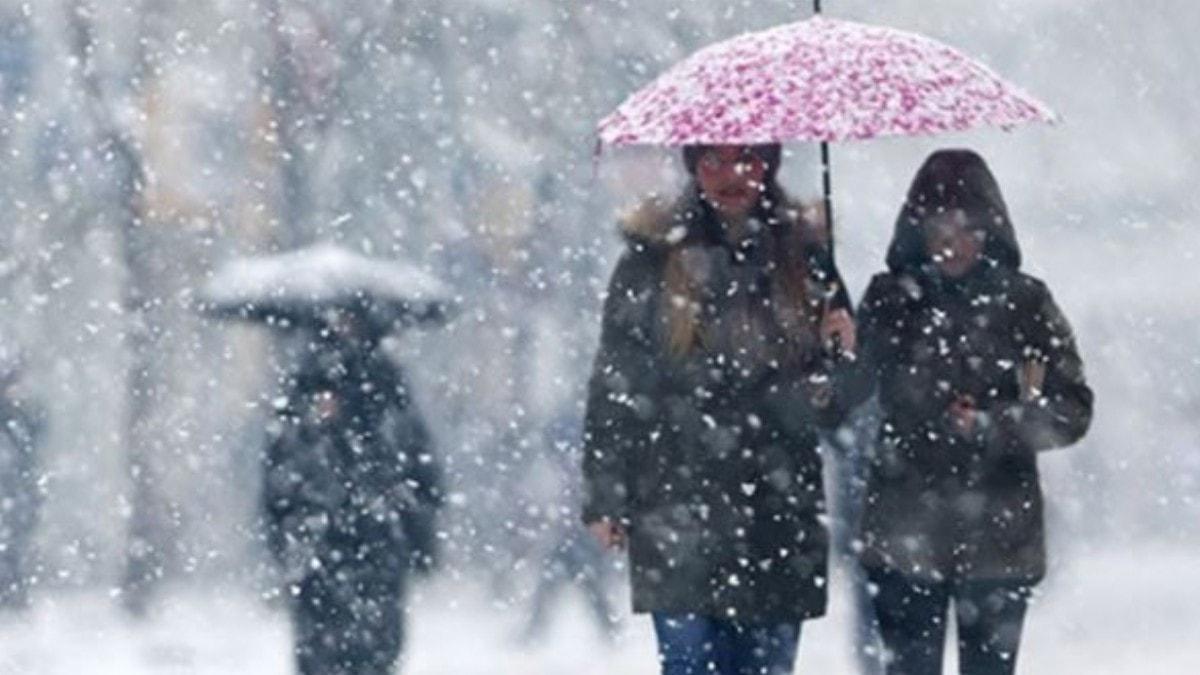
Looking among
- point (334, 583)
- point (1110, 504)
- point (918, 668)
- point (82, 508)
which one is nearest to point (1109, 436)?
point (1110, 504)

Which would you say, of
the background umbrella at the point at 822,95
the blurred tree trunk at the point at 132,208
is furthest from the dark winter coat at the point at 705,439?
the blurred tree trunk at the point at 132,208

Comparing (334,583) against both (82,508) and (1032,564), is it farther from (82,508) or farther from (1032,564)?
(82,508)

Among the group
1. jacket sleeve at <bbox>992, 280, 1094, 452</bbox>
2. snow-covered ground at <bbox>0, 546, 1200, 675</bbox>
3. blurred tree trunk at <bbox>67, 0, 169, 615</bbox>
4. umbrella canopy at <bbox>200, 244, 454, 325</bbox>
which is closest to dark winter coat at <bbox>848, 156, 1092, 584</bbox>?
jacket sleeve at <bbox>992, 280, 1094, 452</bbox>

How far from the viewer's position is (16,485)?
19969 mm

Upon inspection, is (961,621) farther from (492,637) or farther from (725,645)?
(492,637)

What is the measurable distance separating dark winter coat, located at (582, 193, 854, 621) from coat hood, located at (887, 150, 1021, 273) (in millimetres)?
227

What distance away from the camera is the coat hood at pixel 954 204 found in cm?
826

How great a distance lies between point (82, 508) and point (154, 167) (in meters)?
2.76

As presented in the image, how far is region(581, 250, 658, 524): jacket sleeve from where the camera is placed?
8.15m

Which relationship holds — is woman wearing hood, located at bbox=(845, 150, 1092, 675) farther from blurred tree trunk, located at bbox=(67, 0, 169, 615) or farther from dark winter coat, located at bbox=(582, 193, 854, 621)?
blurred tree trunk, located at bbox=(67, 0, 169, 615)

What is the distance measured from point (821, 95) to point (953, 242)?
0.43m

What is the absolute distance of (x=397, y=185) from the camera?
78.3 feet

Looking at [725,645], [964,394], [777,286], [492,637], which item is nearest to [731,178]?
[777,286]

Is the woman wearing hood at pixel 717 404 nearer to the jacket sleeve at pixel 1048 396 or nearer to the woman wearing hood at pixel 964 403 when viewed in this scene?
the woman wearing hood at pixel 964 403
